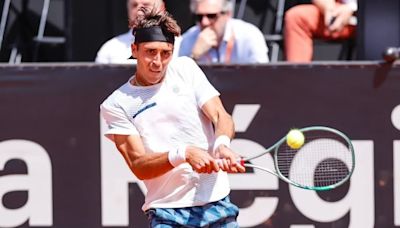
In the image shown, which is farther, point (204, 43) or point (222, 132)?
point (204, 43)

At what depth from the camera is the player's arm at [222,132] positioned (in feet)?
14.9

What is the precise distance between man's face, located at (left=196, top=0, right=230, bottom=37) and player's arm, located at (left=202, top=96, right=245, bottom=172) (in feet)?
7.19

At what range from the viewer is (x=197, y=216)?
4.96 meters

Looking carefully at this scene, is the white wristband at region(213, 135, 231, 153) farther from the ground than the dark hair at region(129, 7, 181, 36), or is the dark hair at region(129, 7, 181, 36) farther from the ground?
the dark hair at region(129, 7, 181, 36)

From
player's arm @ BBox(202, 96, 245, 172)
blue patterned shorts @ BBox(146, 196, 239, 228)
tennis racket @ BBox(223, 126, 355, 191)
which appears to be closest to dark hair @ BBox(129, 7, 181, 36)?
player's arm @ BBox(202, 96, 245, 172)

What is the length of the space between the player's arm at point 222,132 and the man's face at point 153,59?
280mm

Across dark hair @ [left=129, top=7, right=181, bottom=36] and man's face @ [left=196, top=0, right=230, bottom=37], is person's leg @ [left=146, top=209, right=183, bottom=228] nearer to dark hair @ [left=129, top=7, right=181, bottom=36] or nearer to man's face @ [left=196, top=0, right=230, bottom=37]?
dark hair @ [left=129, top=7, right=181, bottom=36]

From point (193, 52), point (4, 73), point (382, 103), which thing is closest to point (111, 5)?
point (193, 52)

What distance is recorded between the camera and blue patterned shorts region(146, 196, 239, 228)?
4957mm

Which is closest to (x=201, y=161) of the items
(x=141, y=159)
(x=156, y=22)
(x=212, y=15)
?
(x=141, y=159)

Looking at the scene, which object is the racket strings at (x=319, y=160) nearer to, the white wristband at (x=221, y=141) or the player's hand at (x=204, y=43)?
the player's hand at (x=204, y=43)

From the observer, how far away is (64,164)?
655 centimetres

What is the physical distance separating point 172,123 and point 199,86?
0.74ft

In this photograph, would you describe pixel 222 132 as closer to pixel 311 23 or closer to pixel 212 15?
pixel 212 15
